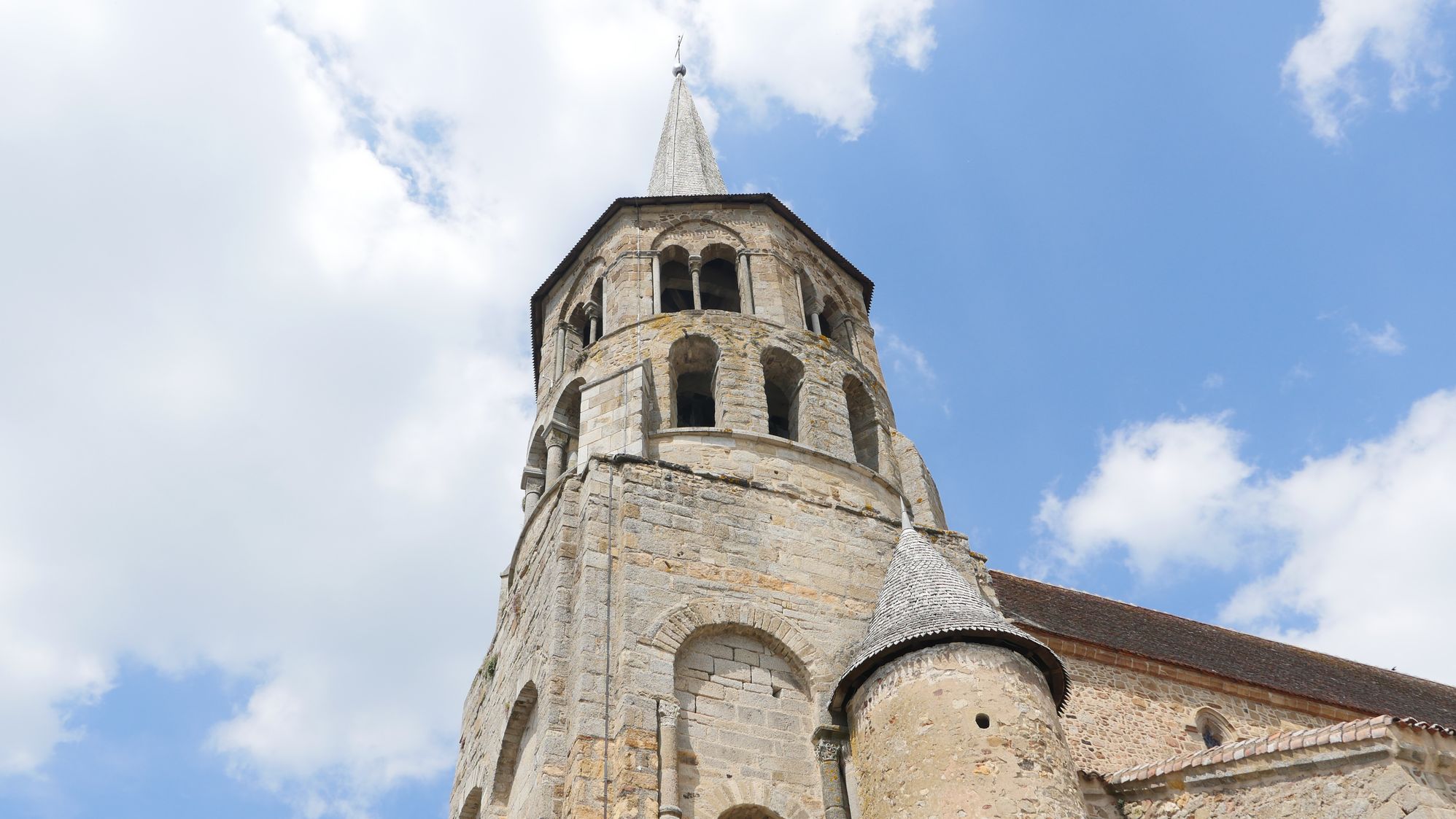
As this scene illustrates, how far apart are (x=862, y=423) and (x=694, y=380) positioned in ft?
7.41

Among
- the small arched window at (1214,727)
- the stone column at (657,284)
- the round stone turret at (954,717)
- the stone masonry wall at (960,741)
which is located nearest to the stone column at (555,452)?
the stone column at (657,284)

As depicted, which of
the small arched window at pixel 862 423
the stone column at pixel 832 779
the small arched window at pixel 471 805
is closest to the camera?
the stone column at pixel 832 779

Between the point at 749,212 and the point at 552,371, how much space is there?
3674mm

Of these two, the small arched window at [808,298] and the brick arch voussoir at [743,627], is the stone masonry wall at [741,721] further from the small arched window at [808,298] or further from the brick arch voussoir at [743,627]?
the small arched window at [808,298]

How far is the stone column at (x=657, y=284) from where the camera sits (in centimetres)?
1617

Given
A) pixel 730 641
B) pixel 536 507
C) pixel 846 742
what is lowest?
pixel 846 742

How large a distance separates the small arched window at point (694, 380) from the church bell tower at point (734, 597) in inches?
1.3

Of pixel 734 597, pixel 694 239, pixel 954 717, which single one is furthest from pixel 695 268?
pixel 954 717

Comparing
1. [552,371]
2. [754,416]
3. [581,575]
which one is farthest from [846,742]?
[552,371]

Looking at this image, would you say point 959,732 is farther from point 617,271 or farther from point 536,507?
point 617,271

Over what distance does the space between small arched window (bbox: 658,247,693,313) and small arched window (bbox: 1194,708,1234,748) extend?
8.23 meters

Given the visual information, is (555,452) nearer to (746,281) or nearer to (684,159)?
(746,281)

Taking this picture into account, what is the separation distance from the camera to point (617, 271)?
1675 centimetres

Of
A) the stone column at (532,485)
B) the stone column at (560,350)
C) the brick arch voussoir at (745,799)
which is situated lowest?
the brick arch voussoir at (745,799)
